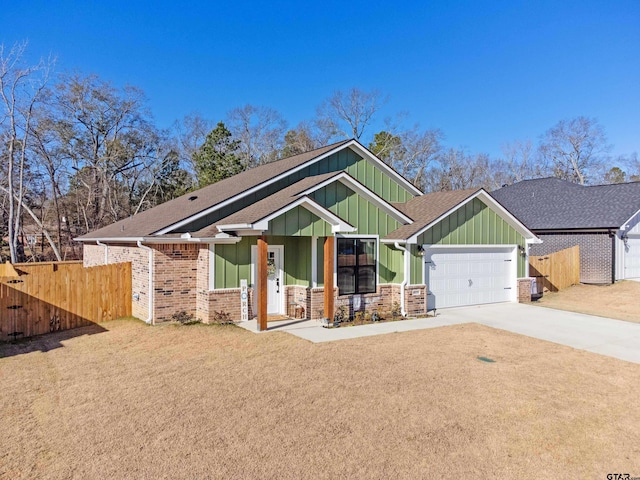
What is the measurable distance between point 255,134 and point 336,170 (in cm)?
2940

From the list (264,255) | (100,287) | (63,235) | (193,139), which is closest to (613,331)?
(264,255)

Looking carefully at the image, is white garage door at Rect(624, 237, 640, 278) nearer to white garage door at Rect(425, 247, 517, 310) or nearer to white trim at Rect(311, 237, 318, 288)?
white garage door at Rect(425, 247, 517, 310)

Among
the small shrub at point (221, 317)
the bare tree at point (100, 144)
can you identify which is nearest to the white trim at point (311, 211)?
the small shrub at point (221, 317)

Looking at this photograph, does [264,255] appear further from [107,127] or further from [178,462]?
[107,127]

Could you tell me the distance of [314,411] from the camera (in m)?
5.80

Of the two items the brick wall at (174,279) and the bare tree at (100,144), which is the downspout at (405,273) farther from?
the bare tree at (100,144)

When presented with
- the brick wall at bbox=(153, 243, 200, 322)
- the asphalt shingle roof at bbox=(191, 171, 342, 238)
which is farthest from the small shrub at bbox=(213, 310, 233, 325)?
the asphalt shingle roof at bbox=(191, 171, 342, 238)

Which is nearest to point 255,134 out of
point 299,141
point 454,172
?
point 299,141

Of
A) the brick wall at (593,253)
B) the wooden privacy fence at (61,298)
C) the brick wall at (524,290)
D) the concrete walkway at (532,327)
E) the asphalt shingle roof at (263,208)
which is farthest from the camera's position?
the brick wall at (593,253)

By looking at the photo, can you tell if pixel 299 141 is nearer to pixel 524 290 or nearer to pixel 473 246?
pixel 473 246

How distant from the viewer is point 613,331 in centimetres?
1099

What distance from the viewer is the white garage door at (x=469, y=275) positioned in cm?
1394

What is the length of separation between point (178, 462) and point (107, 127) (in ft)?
114

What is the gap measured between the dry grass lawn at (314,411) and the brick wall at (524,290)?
6.44m
